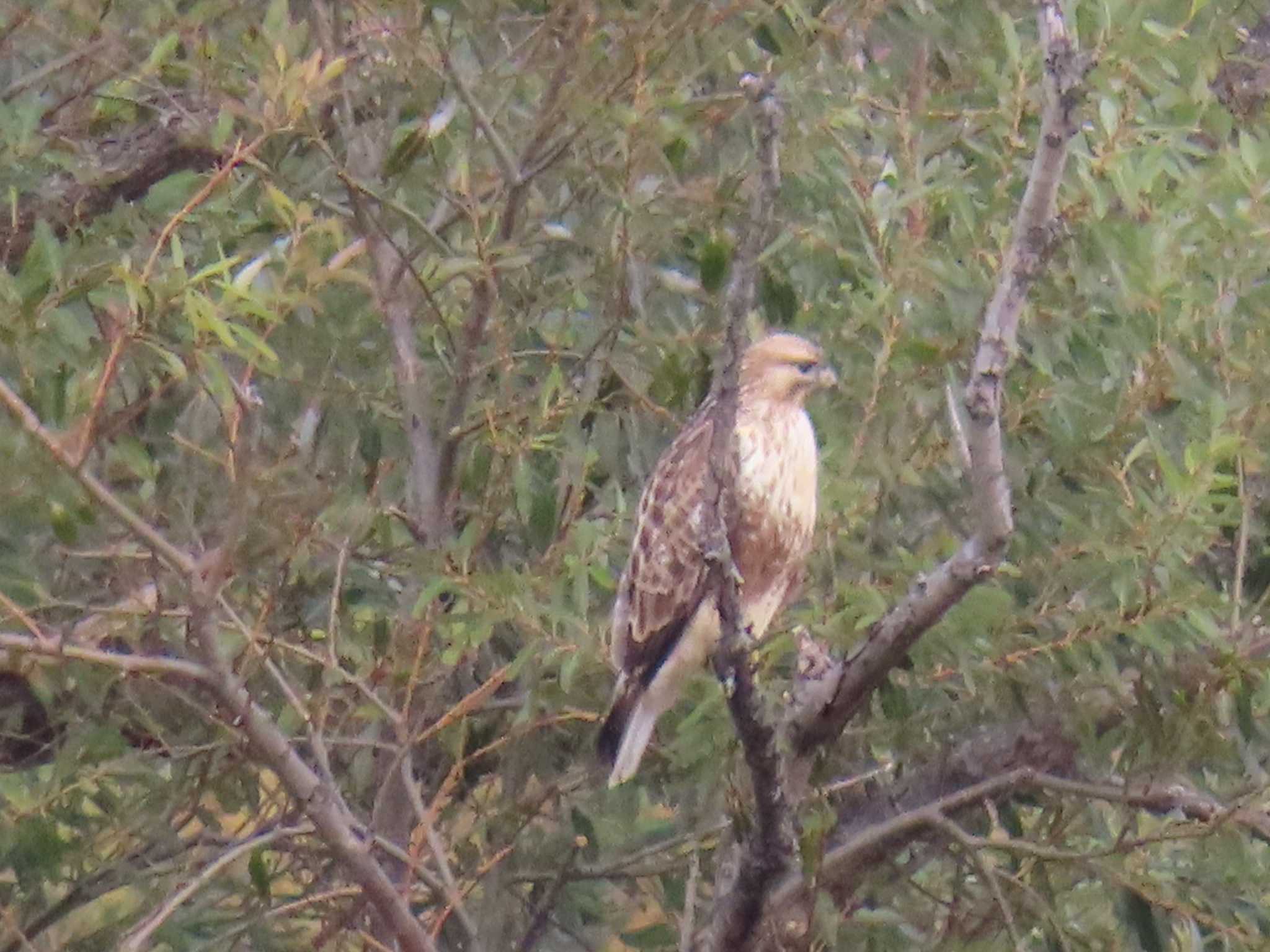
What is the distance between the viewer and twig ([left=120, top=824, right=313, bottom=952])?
152 inches

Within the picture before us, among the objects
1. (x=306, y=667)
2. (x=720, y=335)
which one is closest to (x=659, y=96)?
(x=720, y=335)

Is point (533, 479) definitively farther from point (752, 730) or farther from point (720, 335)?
point (752, 730)

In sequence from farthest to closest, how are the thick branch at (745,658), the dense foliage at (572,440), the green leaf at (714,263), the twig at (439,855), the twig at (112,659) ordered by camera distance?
the green leaf at (714,263), the twig at (439,855), the dense foliage at (572,440), the twig at (112,659), the thick branch at (745,658)

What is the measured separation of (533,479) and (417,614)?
450mm

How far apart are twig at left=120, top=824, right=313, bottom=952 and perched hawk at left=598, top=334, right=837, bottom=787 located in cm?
67

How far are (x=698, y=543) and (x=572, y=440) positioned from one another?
0.97 ft

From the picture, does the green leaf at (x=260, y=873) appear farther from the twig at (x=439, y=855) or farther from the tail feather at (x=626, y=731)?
the tail feather at (x=626, y=731)

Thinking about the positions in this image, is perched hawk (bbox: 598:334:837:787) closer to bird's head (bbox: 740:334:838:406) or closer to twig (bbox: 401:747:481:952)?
bird's head (bbox: 740:334:838:406)

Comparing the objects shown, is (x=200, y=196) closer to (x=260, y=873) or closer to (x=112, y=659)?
(x=112, y=659)

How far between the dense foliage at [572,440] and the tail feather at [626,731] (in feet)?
0.36

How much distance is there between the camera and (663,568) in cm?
455

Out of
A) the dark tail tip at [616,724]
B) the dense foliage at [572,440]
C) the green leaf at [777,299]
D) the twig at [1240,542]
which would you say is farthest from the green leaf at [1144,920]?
the green leaf at [777,299]

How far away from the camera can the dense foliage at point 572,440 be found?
384 cm

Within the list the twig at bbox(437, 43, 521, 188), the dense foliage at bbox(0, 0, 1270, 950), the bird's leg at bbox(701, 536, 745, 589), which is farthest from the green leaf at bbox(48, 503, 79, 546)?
the bird's leg at bbox(701, 536, 745, 589)
